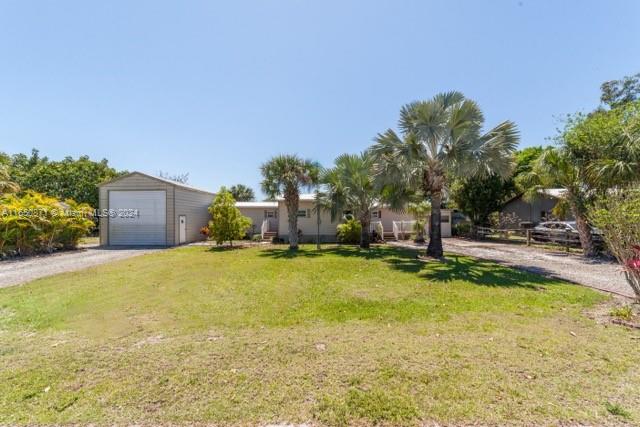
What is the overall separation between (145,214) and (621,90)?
43.7m

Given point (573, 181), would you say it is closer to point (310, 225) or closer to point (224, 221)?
point (310, 225)

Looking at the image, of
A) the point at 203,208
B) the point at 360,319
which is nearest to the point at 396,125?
the point at 360,319

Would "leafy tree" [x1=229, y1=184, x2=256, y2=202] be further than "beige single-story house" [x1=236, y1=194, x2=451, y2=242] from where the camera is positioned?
Yes

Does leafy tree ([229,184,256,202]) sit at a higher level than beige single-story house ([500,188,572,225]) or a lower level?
higher

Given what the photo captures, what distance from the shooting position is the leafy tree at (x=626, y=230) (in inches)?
189

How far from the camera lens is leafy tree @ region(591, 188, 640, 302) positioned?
4.80 m

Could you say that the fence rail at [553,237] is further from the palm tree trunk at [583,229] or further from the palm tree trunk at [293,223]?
the palm tree trunk at [293,223]

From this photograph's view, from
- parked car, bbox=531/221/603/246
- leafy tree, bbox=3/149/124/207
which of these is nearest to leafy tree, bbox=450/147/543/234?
parked car, bbox=531/221/603/246

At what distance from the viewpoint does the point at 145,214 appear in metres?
17.0

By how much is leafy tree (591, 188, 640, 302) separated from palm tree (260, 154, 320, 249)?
11.1 meters

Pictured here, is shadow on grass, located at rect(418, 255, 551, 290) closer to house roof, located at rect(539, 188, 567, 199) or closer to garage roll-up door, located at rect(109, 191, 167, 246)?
house roof, located at rect(539, 188, 567, 199)

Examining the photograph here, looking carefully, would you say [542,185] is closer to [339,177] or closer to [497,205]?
[497,205]

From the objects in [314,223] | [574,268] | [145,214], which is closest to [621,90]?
[574,268]

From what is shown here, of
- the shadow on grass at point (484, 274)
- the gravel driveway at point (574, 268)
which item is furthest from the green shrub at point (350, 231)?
the gravel driveway at point (574, 268)
